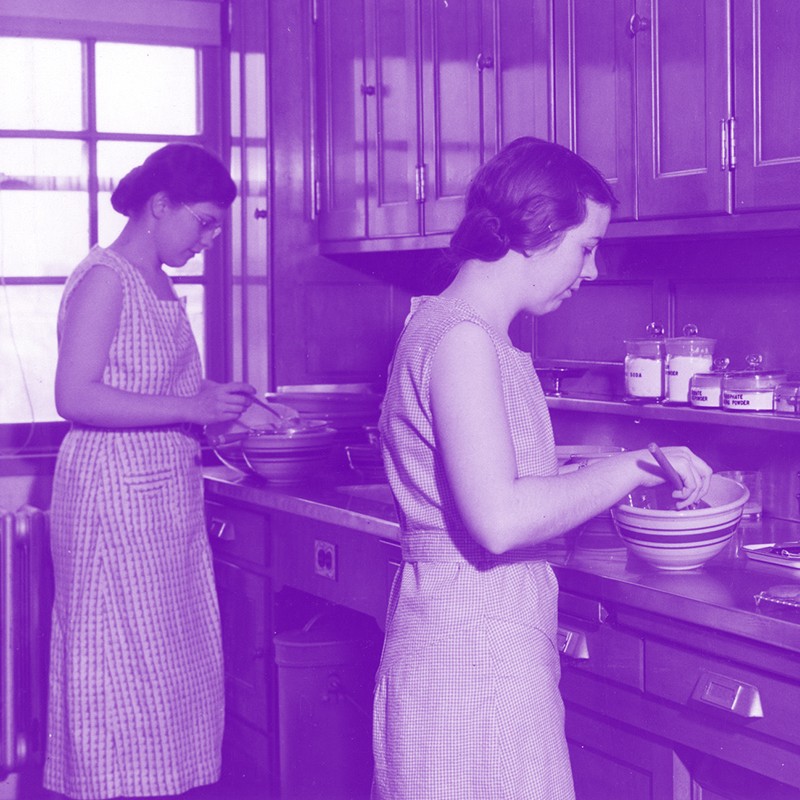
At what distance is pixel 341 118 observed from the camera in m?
3.53

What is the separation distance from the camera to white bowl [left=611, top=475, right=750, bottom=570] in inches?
76.0

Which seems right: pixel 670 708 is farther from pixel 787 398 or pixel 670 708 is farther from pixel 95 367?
pixel 95 367

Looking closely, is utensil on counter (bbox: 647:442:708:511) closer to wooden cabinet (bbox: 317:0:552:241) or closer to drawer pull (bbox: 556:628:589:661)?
drawer pull (bbox: 556:628:589:661)

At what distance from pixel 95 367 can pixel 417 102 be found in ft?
3.47

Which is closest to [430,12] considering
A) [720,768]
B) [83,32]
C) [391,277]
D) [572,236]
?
[391,277]

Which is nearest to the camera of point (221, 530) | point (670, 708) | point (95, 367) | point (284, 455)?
point (670, 708)

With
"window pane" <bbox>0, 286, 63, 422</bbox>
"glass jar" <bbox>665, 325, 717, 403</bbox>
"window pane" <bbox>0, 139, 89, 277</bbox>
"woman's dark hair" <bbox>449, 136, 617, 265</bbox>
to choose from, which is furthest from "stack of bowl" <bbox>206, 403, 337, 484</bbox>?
"woman's dark hair" <bbox>449, 136, 617, 265</bbox>

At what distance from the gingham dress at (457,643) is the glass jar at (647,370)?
3.25 ft

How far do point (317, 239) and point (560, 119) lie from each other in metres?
1.18

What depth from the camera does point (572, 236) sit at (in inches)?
62.7

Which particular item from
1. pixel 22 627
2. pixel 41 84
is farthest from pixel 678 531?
pixel 41 84

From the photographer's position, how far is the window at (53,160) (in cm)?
365

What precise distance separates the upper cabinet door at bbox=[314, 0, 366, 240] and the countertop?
3.26 feet

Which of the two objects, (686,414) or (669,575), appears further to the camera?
(686,414)
